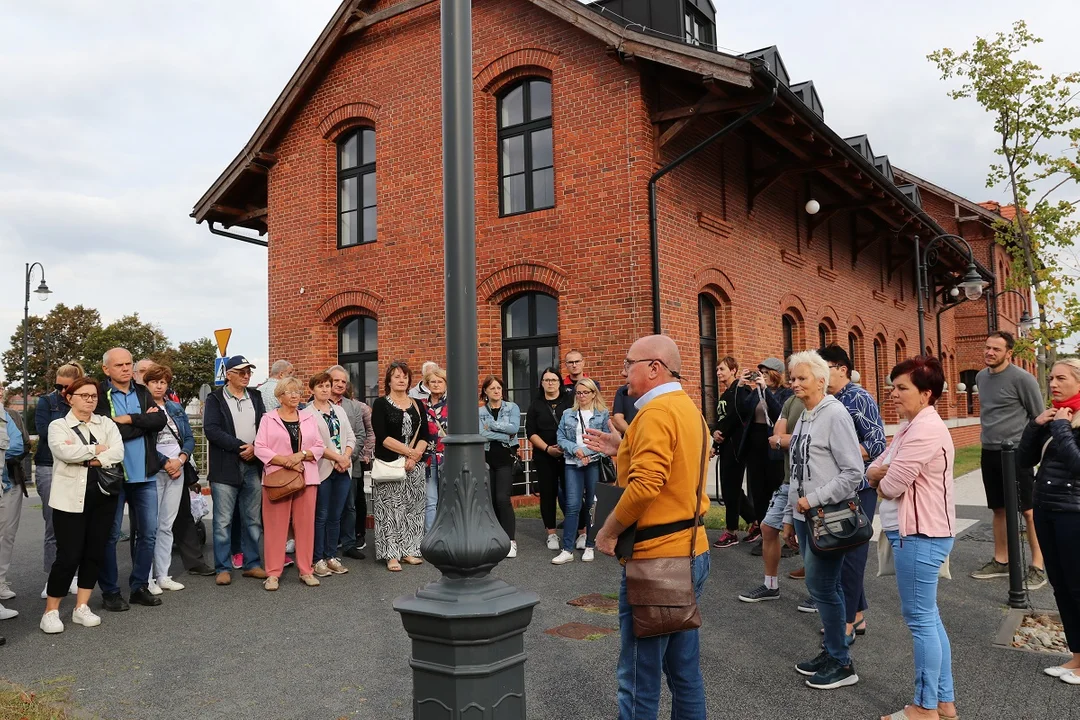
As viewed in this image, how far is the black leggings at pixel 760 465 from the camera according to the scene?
26.0ft

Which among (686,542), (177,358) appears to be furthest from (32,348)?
(686,542)

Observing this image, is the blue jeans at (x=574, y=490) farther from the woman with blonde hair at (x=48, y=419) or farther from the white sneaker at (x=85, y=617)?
the woman with blonde hair at (x=48, y=419)

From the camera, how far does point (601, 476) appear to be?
26.5 ft

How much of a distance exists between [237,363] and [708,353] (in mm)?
8042

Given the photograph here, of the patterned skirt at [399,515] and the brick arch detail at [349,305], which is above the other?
the brick arch detail at [349,305]

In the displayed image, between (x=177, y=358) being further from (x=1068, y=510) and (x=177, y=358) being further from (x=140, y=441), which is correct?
(x=1068, y=510)

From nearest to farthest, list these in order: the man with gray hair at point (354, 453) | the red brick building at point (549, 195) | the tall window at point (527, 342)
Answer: the man with gray hair at point (354, 453) → the red brick building at point (549, 195) → the tall window at point (527, 342)

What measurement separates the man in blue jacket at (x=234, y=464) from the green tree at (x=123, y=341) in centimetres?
4500

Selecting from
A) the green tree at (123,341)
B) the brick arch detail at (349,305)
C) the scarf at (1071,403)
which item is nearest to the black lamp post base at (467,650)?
the scarf at (1071,403)

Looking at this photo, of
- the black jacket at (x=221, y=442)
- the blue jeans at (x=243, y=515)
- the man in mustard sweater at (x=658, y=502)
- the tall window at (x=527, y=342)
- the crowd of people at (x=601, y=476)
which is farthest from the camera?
the tall window at (x=527, y=342)

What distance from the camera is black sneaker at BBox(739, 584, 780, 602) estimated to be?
6230mm

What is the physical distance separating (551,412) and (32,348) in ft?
169

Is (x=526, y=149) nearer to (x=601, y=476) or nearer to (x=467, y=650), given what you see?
(x=601, y=476)

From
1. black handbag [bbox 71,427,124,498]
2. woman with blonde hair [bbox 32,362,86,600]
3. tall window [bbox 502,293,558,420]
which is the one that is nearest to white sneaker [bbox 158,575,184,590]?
woman with blonde hair [bbox 32,362,86,600]
